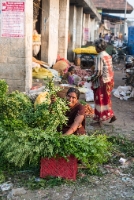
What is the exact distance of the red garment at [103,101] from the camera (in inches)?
250

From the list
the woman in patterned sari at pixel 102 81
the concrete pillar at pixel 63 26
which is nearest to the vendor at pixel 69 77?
the concrete pillar at pixel 63 26

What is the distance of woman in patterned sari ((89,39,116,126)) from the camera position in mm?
6219

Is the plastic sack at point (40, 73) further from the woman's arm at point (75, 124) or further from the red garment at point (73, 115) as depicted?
the woman's arm at point (75, 124)

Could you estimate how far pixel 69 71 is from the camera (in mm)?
10898

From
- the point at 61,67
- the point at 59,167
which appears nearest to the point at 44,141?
the point at 59,167

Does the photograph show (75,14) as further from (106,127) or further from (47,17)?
(106,127)

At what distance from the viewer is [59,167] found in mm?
4016

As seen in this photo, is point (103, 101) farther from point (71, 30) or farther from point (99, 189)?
point (71, 30)

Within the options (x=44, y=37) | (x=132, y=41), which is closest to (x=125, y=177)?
(x=44, y=37)

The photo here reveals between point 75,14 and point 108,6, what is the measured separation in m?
13.8

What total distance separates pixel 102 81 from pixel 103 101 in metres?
0.38

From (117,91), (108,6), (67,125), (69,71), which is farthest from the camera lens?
(108,6)

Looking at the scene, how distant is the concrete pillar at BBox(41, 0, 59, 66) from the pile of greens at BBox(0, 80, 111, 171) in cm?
710

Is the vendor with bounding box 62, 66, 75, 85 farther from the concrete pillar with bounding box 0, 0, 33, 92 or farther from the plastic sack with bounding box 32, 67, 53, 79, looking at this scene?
the concrete pillar with bounding box 0, 0, 33, 92
